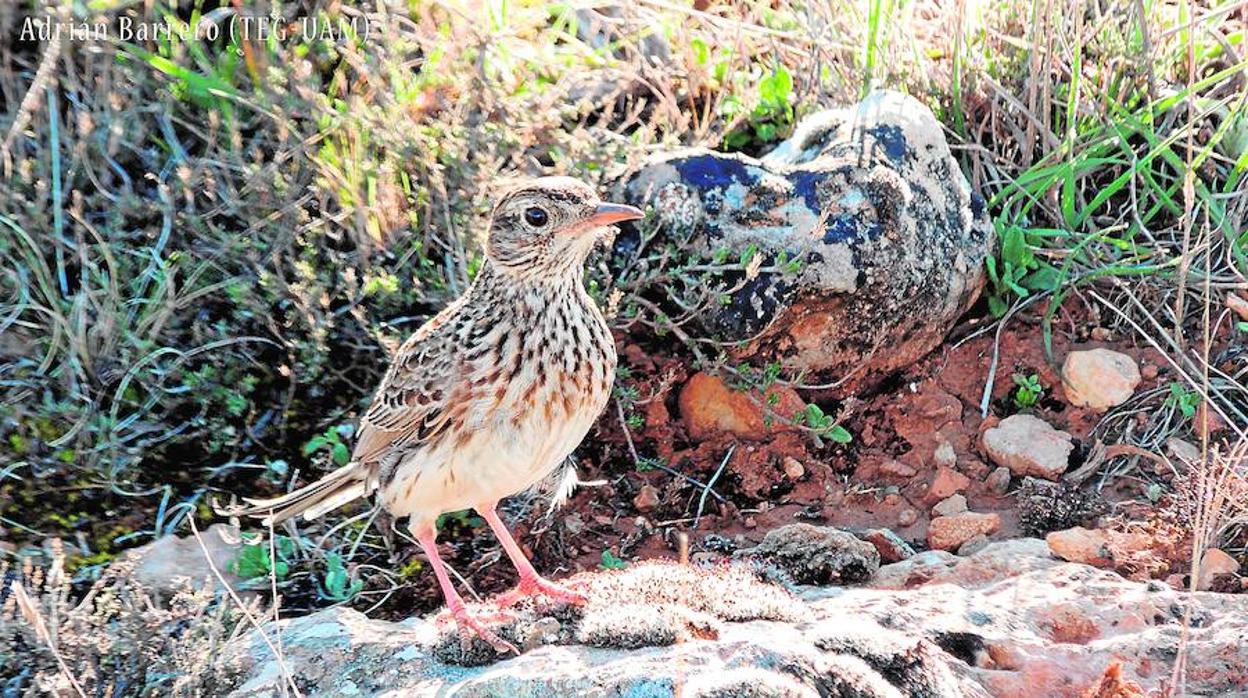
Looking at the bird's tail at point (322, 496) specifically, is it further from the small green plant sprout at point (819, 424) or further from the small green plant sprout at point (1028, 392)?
the small green plant sprout at point (1028, 392)

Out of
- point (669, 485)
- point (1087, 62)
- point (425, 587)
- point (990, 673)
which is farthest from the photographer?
point (1087, 62)

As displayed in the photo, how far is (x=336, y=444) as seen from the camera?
5.03 meters

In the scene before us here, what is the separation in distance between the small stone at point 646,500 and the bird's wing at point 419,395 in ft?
3.50

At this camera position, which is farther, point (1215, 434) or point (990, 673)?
point (1215, 434)

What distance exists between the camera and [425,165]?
215 inches

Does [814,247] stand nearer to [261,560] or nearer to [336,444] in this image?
[336,444]

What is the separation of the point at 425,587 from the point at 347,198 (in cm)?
153

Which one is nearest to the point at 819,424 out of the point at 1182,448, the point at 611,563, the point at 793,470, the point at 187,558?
the point at 793,470

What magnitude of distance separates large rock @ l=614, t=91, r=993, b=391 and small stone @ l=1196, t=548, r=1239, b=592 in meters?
1.32

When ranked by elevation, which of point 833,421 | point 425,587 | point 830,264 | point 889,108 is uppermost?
point 889,108

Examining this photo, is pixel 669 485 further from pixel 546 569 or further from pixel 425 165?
pixel 425 165

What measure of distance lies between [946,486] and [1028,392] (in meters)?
0.54

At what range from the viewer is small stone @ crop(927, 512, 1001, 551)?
469 cm

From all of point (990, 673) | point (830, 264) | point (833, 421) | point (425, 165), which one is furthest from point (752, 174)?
point (990, 673)
